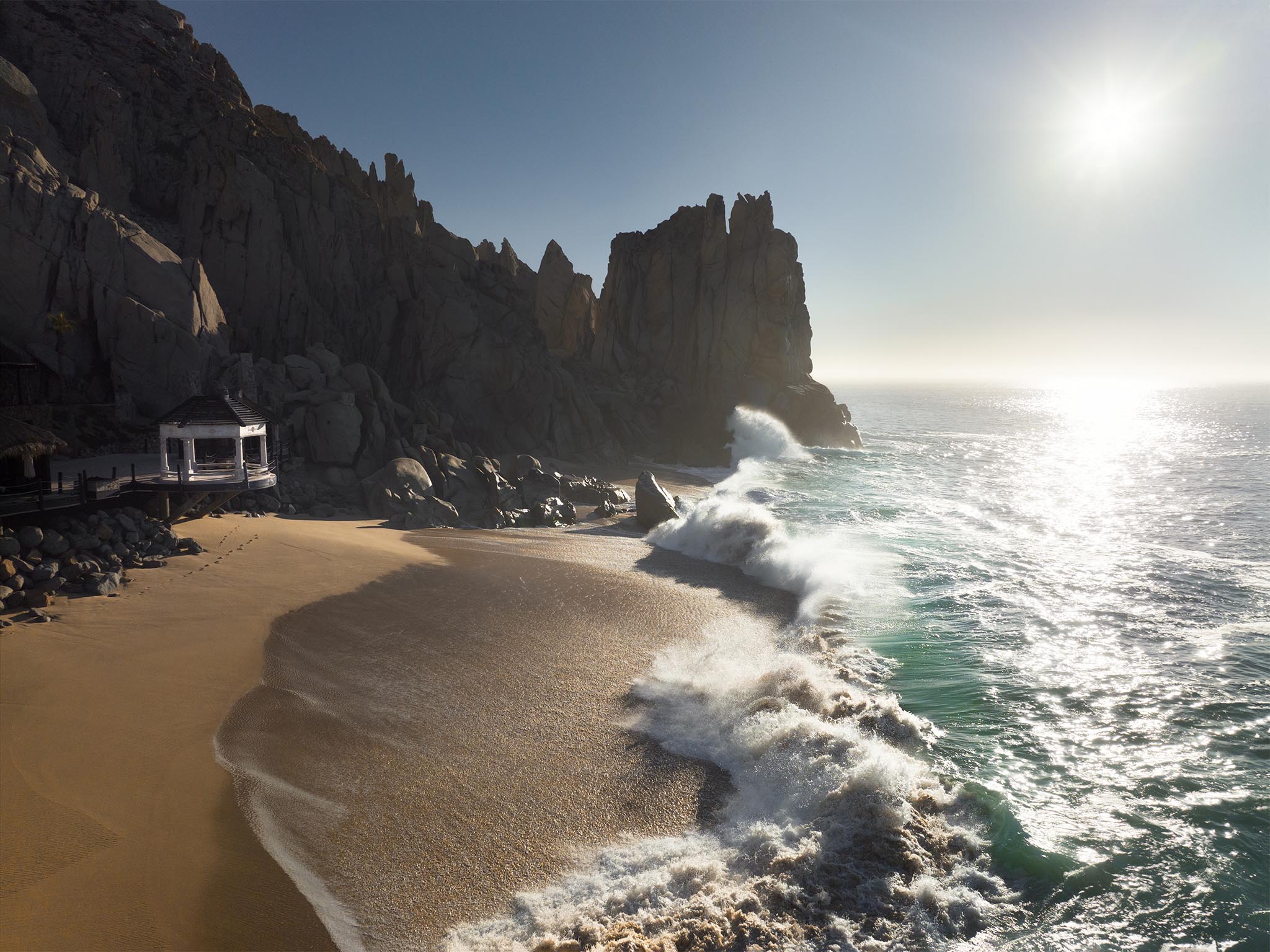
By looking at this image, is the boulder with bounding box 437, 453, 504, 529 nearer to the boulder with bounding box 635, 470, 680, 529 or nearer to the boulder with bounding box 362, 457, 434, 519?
→ the boulder with bounding box 362, 457, 434, 519

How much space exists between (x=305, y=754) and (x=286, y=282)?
36.7 meters

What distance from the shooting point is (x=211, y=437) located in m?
22.7

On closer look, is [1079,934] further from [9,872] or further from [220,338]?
[220,338]

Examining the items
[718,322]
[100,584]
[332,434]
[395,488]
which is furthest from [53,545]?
[718,322]

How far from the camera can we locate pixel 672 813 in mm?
9641

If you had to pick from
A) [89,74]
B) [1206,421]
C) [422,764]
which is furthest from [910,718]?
[1206,421]

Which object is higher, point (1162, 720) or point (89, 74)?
point (89, 74)

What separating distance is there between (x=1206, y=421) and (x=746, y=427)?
315ft

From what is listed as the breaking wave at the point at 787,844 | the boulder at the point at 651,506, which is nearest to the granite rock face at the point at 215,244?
the boulder at the point at 651,506

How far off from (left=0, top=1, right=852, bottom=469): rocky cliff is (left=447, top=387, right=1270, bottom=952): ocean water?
24.3 metres

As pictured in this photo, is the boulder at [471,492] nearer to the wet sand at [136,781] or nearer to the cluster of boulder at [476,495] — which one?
the cluster of boulder at [476,495]

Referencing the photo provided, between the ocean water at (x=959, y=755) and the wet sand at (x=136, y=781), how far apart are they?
297cm

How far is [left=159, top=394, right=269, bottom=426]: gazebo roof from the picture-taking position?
22.0 meters

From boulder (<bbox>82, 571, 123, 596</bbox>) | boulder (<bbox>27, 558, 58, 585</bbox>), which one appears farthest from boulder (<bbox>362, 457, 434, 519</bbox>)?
boulder (<bbox>27, 558, 58, 585</bbox>)
